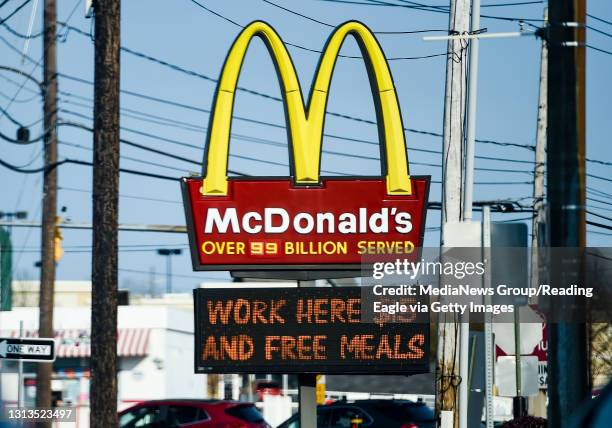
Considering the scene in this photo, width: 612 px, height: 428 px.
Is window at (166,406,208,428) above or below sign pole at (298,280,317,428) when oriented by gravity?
below

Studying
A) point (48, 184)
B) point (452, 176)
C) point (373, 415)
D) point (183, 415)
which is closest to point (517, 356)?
point (373, 415)

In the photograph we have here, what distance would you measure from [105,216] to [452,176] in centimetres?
551

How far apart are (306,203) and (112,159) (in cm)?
276

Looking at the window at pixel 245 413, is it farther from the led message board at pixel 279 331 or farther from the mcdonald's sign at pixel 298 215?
the led message board at pixel 279 331

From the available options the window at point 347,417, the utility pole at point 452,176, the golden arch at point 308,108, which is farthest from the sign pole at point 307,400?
the window at point 347,417

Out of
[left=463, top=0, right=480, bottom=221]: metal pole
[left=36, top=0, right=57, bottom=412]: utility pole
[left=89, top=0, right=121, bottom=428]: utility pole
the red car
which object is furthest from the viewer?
[left=36, top=0, right=57, bottom=412]: utility pole

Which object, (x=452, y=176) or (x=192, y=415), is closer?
(x=452, y=176)

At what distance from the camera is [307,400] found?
14.8 meters

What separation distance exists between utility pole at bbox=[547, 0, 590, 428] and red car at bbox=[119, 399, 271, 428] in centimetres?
1641

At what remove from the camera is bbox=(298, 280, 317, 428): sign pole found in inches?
575

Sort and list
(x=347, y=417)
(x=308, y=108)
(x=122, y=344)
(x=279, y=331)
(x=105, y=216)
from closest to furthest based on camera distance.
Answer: (x=279, y=331) < (x=105, y=216) < (x=308, y=108) < (x=347, y=417) < (x=122, y=344)

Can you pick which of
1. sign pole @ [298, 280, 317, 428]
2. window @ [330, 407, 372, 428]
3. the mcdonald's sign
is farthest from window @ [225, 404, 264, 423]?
sign pole @ [298, 280, 317, 428]

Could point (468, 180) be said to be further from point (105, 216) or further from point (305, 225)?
point (105, 216)

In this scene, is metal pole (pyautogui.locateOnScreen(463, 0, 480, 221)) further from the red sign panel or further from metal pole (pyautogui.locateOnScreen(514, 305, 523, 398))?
metal pole (pyautogui.locateOnScreen(514, 305, 523, 398))
